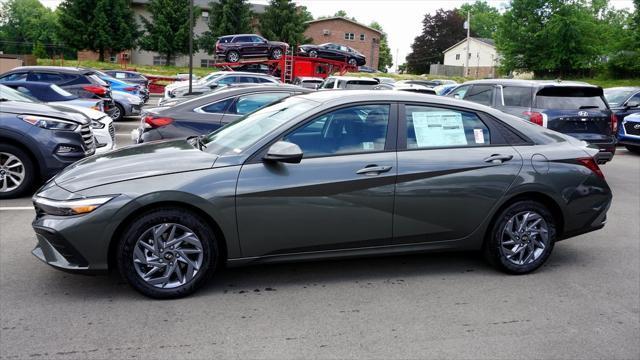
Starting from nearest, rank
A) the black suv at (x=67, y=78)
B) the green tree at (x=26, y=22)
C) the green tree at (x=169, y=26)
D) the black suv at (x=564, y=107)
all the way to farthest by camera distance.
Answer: the black suv at (x=564, y=107) → the black suv at (x=67, y=78) → the green tree at (x=169, y=26) → the green tree at (x=26, y=22)

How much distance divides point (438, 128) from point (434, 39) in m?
81.1

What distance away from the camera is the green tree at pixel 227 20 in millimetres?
51938

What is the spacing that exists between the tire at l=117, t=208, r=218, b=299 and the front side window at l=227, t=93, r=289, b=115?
4334mm

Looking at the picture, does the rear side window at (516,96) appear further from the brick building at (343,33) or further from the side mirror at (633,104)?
the brick building at (343,33)

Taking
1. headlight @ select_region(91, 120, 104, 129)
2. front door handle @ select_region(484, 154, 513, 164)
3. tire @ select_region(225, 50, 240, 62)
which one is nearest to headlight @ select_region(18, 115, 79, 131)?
headlight @ select_region(91, 120, 104, 129)

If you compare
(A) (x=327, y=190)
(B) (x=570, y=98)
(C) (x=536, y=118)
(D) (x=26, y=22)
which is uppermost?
(D) (x=26, y=22)

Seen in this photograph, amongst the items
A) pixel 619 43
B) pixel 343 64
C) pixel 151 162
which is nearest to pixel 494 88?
pixel 151 162

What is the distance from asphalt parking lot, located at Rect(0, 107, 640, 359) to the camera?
3.63 meters

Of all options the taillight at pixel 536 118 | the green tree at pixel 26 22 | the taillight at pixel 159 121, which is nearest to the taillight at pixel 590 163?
the taillight at pixel 536 118

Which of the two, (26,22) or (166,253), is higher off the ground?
(26,22)

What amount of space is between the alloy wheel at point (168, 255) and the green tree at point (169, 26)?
49.2m

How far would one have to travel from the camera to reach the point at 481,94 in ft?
34.2

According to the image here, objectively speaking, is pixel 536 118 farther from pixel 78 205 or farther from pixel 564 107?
pixel 78 205

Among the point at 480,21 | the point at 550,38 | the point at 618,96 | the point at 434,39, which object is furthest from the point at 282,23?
the point at 480,21
